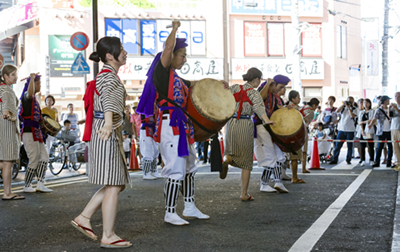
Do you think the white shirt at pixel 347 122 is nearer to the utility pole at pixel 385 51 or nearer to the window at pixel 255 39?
the utility pole at pixel 385 51

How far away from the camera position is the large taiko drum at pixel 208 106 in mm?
5574

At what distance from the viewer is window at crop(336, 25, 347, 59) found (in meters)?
34.0

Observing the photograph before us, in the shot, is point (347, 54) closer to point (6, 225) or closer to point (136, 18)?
point (136, 18)

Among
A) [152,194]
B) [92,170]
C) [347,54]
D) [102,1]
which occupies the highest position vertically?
[102,1]

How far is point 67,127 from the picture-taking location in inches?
595

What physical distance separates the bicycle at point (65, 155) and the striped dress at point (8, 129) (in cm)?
501

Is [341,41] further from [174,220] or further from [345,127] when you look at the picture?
[174,220]

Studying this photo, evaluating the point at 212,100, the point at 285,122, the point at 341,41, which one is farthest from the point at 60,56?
the point at 212,100

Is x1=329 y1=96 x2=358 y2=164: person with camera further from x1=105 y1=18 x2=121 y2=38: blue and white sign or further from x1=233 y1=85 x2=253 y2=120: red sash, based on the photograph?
x1=105 y1=18 x2=121 y2=38: blue and white sign

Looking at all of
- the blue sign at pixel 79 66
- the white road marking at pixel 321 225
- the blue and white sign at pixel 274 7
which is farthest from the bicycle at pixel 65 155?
the blue and white sign at pixel 274 7

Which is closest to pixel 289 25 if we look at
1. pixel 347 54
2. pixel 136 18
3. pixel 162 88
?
pixel 347 54

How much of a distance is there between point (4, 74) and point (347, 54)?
31251mm

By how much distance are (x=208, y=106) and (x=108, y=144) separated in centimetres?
149

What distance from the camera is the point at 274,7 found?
1275 inches
